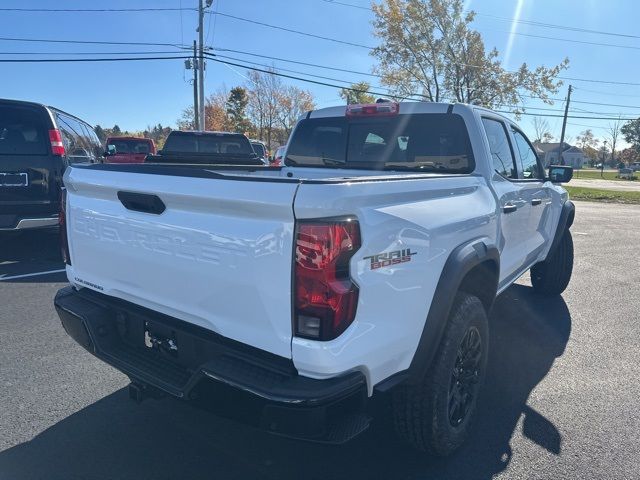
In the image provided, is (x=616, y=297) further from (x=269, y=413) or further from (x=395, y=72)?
(x=395, y=72)

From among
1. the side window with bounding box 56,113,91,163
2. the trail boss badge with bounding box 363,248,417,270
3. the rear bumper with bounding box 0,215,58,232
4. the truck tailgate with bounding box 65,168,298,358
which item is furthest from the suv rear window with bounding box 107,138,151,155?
the trail boss badge with bounding box 363,248,417,270

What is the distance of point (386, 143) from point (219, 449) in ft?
8.29

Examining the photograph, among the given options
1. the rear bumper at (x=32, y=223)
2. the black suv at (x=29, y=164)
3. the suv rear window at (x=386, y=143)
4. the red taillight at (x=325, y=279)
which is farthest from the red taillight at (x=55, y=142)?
the red taillight at (x=325, y=279)

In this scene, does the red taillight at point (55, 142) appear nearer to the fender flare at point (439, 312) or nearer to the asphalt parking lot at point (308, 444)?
the asphalt parking lot at point (308, 444)

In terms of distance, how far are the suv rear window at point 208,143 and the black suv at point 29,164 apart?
14.9 feet

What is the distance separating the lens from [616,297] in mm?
5855

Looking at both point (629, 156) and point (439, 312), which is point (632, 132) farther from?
point (439, 312)

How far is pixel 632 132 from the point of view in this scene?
102m

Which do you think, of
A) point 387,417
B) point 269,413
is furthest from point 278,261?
point 387,417

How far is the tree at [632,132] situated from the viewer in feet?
332

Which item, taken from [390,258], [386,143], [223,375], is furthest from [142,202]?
[386,143]

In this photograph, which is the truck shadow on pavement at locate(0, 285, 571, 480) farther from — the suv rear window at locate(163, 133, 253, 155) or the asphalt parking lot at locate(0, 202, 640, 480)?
→ the suv rear window at locate(163, 133, 253, 155)

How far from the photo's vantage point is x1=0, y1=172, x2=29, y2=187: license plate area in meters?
6.31

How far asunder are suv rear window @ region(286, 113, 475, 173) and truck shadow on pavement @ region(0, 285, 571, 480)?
1745 millimetres
